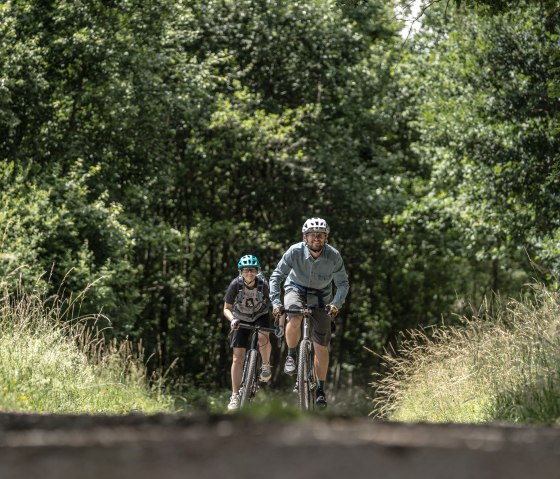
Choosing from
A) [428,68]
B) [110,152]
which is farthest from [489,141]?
[110,152]

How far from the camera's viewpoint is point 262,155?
2917 cm

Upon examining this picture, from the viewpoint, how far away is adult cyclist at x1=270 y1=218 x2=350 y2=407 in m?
10.7

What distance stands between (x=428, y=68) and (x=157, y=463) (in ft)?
83.9

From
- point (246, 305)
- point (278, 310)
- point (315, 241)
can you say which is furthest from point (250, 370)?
point (315, 241)

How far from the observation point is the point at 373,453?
392cm

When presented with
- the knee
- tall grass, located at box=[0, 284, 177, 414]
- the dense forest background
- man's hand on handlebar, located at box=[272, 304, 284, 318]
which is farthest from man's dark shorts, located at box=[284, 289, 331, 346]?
the dense forest background

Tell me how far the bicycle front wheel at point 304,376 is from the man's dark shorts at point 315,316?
187 mm

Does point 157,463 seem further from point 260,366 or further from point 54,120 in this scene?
point 54,120

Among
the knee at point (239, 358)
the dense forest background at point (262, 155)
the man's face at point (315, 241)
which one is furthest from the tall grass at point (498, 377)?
the dense forest background at point (262, 155)

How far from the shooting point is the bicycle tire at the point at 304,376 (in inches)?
411

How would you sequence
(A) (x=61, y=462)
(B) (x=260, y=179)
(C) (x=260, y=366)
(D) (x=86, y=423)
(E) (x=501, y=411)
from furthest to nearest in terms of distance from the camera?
(B) (x=260, y=179) → (C) (x=260, y=366) → (E) (x=501, y=411) → (D) (x=86, y=423) → (A) (x=61, y=462)

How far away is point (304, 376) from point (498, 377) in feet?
5.82

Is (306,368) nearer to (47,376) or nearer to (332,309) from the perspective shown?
(332,309)

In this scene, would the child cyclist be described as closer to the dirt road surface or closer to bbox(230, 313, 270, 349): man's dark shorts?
bbox(230, 313, 270, 349): man's dark shorts
